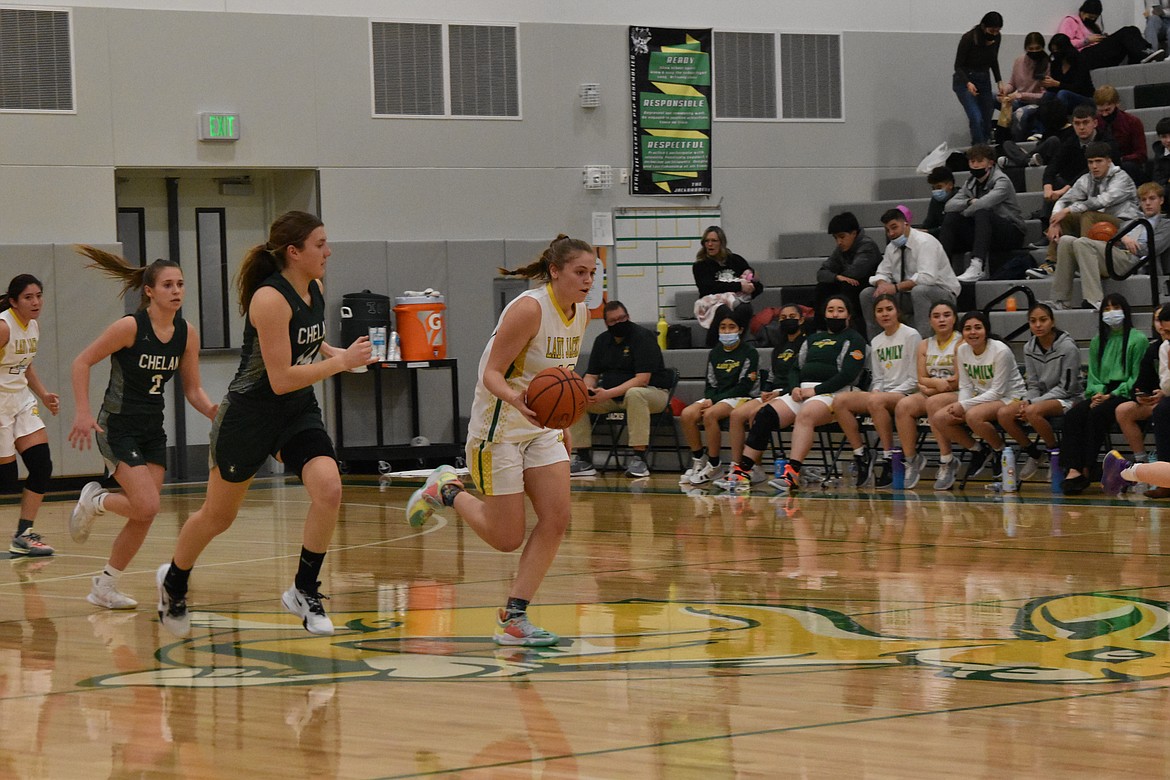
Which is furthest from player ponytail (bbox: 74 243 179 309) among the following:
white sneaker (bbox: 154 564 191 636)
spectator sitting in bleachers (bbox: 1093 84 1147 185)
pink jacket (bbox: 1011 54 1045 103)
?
pink jacket (bbox: 1011 54 1045 103)

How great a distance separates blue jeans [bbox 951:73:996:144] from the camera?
51.9 ft

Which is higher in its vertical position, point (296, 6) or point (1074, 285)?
point (296, 6)

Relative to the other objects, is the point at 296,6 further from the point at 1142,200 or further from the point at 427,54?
the point at 1142,200

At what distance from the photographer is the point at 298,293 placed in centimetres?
566

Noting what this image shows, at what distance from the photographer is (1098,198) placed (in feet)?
41.5

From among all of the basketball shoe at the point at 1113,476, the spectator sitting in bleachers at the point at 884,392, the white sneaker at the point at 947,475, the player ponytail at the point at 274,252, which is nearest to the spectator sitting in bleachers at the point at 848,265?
the spectator sitting in bleachers at the point at 884,392

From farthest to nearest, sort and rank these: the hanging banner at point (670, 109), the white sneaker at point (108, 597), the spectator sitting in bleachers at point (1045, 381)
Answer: the hanging banner at point (670, 109) < the spectator sitting in bleachers at point (1045, 381) < the white sneaker at point (108, 597)

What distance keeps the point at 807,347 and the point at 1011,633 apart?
6.94 metres

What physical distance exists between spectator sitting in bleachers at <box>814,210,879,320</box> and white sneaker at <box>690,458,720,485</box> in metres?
1.79

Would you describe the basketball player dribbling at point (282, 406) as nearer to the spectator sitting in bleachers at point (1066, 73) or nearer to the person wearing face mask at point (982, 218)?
the person wearing face mask at point (982, 218)

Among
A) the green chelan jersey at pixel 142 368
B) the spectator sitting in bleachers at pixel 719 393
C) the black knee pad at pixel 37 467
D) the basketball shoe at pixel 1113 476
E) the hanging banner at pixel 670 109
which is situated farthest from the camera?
the hanging banner at pixel 670 109

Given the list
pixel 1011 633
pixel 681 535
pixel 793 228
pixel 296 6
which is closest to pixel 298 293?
pixel 1011 633

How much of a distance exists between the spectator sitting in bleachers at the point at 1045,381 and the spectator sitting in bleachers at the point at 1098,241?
994mm

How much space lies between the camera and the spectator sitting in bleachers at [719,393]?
12688 millimetres
